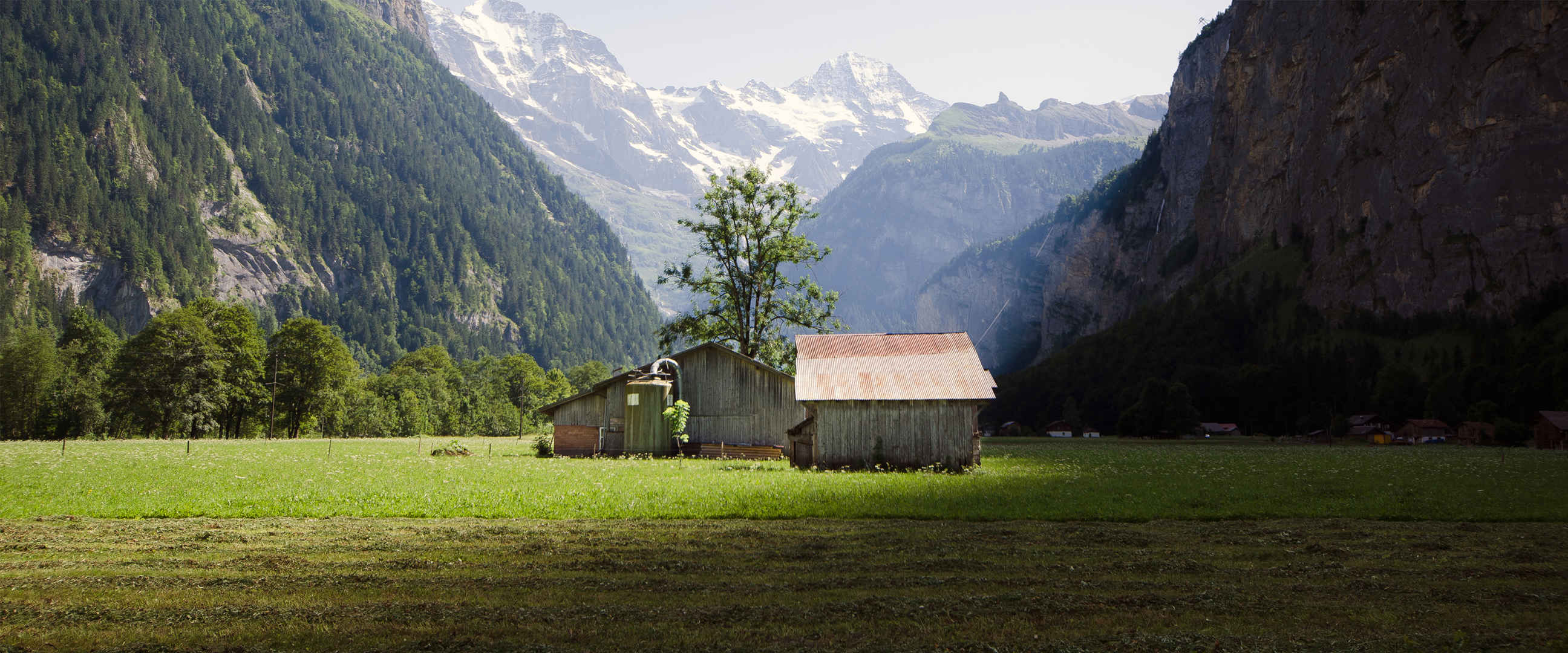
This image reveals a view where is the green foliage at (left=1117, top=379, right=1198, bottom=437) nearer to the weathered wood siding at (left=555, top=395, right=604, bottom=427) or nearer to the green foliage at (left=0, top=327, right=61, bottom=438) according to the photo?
the weathered wood siding at (left=555, top=395, right=604, bottom=427)

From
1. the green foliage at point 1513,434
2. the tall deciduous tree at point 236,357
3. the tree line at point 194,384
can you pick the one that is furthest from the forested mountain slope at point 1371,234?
the tall deciduous tree at point 236,357

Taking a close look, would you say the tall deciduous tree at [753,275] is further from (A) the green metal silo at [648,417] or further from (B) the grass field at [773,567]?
(B) the grass field at [773,567]

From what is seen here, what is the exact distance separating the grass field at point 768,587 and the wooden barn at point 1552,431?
6849 centimetres

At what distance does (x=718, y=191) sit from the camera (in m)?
57.5

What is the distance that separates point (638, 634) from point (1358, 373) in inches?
5360

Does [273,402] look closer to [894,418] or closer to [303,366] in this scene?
[303,366]

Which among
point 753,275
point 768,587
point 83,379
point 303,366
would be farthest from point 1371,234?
point 83,379

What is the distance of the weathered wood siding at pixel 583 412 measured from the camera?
161ft

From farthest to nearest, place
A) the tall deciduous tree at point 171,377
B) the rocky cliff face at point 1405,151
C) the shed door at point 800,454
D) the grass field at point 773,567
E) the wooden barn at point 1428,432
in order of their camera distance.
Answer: the rocky cliff face at point 1405,151 < the wooden barn at point 1428,432 < the tall deciduous tree at point 171,377 < the shed door at point 800,454 < the grass field at point 773,567

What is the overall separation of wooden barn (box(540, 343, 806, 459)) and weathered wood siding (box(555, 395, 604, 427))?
0.11 m

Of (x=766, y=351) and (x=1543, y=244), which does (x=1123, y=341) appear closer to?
(x=1543, y=244)

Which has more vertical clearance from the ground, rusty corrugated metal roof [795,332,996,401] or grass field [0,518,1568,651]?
rusty corrugated metal roof [795,332,996,401]

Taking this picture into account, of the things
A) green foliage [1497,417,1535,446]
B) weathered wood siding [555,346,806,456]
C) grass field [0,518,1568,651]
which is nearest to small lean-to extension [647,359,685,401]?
weathered wood siding [555,346,806,456]

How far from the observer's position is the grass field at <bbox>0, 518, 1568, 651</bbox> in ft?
30.4
